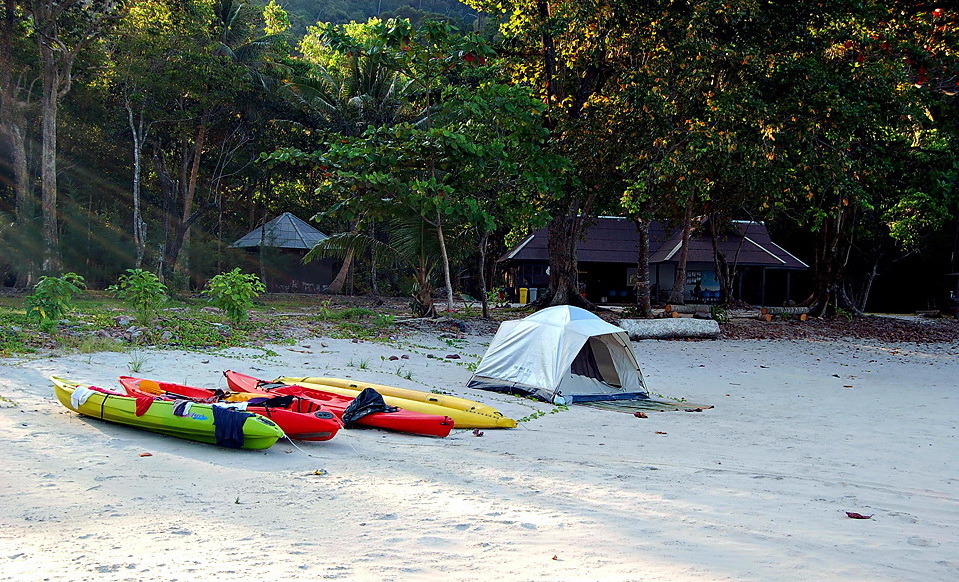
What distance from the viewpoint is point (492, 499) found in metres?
4.97

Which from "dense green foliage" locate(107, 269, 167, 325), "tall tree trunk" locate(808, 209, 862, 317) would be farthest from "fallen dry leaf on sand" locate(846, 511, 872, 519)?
"tall tree trunk" locate(808, 209, 862, 317)

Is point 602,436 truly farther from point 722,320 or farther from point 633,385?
point 722,320

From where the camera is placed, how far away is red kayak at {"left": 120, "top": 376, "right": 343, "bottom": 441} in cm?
624

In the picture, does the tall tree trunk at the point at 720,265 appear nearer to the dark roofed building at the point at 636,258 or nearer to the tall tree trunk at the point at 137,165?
the dark roofed building at the point at 636,258

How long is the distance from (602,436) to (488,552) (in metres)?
3.76

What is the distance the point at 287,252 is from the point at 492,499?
1116 inches

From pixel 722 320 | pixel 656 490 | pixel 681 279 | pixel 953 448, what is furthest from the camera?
pixel 681 279

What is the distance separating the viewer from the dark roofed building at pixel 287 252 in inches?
1220

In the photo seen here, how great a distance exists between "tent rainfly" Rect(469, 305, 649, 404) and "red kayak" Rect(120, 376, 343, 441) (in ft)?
11.3

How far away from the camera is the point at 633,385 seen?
10656 millimetres

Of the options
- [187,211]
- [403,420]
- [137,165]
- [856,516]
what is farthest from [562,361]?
[187,211]

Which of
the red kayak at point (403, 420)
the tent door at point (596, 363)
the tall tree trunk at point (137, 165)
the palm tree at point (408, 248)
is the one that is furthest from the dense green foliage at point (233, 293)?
the tall tree trunk at point (137, 165)

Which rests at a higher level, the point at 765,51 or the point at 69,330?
the point at 765,51

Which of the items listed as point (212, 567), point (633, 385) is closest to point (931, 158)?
point (633, 385)
